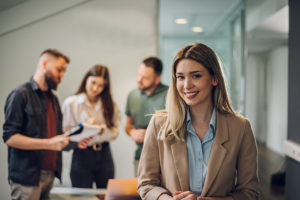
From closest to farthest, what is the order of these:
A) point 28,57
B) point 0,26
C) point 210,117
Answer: point 210,117 → point 0,26 → point 28,57

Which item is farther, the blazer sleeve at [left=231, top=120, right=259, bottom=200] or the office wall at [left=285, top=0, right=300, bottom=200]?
the office wall at [left=285, top=0, right=300, bottom=200]

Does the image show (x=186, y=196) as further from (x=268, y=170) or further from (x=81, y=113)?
(x=268, y=170)

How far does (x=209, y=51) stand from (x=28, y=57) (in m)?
1.86

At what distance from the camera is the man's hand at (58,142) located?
2.40 meters

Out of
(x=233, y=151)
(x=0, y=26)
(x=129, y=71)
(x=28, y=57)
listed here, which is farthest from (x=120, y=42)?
(x=233, y=151)

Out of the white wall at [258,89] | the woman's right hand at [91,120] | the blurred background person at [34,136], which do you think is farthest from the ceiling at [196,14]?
the white wall at [258,89]

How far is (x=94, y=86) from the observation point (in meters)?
2.92

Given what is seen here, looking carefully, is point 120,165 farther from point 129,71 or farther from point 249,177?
point 249,177

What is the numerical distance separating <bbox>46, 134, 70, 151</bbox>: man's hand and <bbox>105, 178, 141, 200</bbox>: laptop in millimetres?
766

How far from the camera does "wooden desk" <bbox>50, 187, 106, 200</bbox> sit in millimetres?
2789

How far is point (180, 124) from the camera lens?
145 cm

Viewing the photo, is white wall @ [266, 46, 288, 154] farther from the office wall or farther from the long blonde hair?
the long blonde hair

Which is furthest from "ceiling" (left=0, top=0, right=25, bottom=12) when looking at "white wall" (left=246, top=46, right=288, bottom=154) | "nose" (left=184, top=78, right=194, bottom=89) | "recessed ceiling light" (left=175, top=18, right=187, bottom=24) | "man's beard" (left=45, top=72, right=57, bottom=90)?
"white wall" (left=246, top=46, right=288, bottom=154)

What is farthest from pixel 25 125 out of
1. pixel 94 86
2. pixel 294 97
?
pixel 294 97
